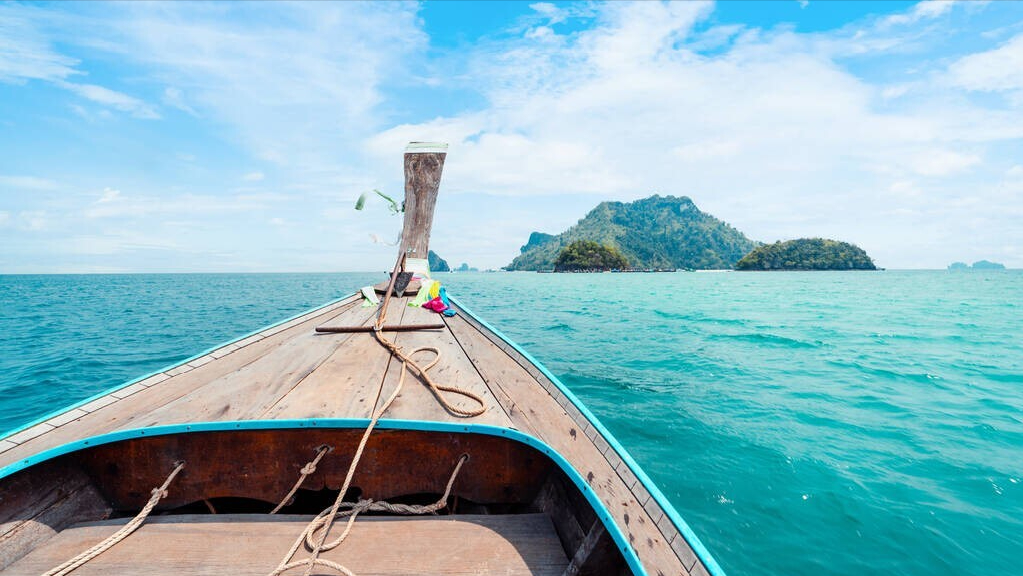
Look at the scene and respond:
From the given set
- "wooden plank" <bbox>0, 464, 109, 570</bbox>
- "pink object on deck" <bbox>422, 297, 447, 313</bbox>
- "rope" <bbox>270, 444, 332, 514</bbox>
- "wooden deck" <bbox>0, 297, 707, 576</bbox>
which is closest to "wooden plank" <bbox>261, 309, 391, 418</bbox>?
"wooden deck" <bbox>0, 297, 707, 576</bbox>

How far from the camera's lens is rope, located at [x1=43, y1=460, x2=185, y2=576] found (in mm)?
1528

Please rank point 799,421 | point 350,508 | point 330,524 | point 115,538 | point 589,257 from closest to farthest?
1. point 115,538
2. point 330,524
3. point 350,508
4. point 799,421
5. point 589,257

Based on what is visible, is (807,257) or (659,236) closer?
(807,257)

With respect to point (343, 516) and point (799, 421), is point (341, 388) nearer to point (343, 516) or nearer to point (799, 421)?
point (343, 516)

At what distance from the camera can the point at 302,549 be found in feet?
5.57

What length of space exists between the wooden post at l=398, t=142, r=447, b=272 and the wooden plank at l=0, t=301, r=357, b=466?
3258 mm

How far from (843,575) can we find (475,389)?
2.88 meters

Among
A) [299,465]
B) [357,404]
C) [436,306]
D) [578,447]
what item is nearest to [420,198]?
[436,306]

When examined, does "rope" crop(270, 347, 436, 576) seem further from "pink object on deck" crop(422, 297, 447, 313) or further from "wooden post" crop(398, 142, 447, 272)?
"wooden post" crop(398, 142, 447, 272)

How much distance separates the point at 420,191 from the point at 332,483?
190 inches

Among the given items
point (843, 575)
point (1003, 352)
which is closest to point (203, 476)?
point (843, 575)

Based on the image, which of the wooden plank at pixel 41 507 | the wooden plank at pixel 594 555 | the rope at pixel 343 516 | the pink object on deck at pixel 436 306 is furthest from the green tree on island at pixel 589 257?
the wooden plank at pixel 41 507

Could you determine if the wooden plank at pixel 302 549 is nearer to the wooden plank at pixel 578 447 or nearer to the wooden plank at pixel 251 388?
the wooden plank at pixel 578 447

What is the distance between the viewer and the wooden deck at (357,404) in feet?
5.16
